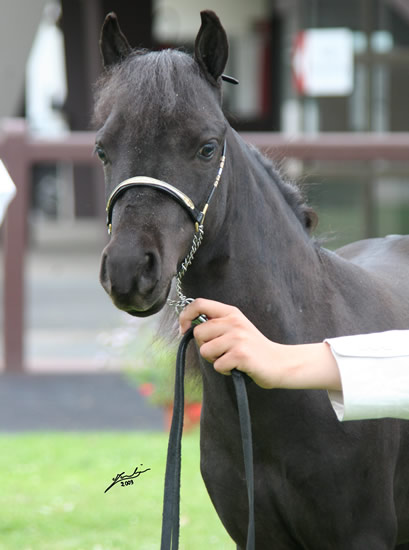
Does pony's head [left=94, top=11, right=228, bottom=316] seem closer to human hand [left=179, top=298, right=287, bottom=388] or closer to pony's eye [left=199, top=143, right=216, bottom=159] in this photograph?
pony's eye [left=199, top=143, right=216, bottom=159]

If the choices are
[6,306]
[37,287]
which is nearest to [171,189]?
[6,306]

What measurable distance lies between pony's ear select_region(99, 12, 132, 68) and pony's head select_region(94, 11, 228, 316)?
2.4 inches

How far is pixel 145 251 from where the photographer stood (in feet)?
6.74

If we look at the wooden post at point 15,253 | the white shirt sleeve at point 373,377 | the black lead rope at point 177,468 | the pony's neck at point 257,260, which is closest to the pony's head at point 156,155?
the pony's neck at point 257,260

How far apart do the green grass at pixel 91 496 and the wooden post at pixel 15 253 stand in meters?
1.32

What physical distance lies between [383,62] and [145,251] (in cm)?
916

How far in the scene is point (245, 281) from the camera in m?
2.47

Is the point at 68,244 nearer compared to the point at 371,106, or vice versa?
the point at 371,106

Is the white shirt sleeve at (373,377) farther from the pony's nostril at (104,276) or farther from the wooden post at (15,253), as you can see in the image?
the wooden post at (15,253)

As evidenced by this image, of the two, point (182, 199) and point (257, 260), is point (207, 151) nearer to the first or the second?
point (182, 199)

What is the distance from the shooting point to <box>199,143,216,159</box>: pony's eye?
2240 millimetres

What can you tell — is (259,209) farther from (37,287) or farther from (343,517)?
(37,287)

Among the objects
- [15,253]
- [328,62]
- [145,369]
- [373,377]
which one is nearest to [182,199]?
[373,377]

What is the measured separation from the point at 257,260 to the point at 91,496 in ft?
10.6
